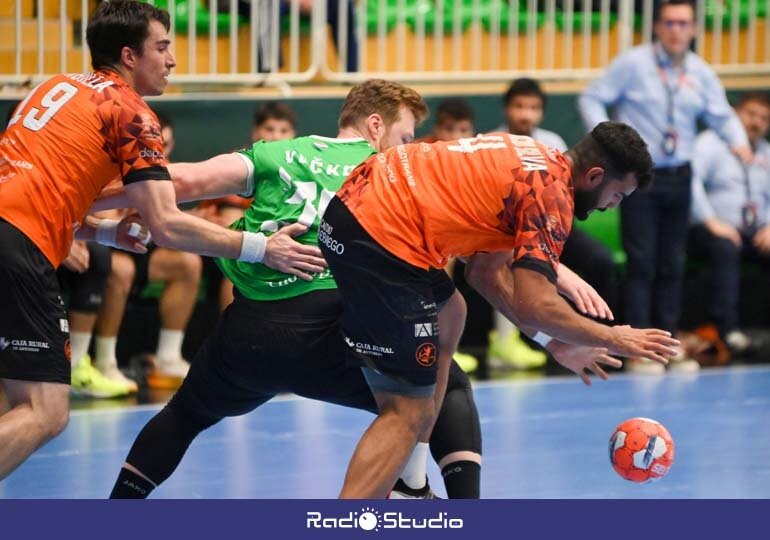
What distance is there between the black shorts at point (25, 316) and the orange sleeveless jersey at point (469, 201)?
3.75ft

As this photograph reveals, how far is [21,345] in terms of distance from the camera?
17.3 ft

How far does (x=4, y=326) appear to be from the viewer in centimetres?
529

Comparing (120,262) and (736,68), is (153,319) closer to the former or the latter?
(120,262)

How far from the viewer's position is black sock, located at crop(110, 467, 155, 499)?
572 cm

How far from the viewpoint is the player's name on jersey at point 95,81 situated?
547 cm

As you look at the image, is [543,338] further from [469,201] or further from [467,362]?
[467,362]

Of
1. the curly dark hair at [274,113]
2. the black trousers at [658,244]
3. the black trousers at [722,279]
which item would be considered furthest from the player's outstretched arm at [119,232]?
the black trousers at [722,279]

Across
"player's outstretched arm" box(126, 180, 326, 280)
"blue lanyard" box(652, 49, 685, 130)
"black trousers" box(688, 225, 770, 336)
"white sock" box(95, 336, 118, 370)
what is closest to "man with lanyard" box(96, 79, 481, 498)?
"player's outstretched arm" box(126, 180, 326, 280)

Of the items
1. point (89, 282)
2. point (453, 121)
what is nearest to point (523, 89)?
point (453, 121)

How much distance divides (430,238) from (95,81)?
140cm

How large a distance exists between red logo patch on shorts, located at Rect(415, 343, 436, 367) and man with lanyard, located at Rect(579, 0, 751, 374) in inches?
213

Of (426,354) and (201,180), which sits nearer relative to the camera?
(426,354)
